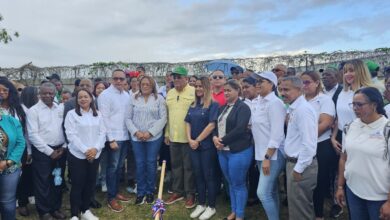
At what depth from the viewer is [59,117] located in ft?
16.8

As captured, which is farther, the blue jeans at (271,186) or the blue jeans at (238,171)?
the blue jeans at (238,171)

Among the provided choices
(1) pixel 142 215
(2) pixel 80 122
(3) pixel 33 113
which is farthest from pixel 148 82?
(1) pixel 142 215

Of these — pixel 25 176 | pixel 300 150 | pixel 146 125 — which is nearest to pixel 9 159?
pixel 25 176

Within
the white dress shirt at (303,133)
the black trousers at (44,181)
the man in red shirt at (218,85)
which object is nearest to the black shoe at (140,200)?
the black trousers at (44,181)

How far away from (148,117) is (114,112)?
0.61m

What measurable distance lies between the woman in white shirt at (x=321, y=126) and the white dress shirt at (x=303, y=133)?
77 cm

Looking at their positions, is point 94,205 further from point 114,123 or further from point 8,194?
point 8,194

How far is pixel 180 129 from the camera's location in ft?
18.3

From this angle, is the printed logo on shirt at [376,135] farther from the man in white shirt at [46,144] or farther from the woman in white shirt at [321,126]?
the man in white shirt at [46,144]

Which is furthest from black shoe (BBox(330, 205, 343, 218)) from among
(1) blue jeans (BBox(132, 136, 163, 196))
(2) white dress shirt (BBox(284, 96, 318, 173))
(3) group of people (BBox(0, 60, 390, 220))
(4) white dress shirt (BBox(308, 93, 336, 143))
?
(1) blue jeans (BBox(132, 136, 163, 196))

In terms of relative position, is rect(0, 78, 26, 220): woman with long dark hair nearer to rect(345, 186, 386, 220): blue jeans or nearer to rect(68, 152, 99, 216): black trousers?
rect(68, 152, 99, 216): black trousers

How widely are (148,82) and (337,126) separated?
3.03 m

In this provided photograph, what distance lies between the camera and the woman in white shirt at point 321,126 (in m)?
4.44

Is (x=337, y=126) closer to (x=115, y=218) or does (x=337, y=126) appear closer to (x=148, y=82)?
(x=148, y=82)
